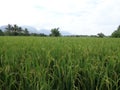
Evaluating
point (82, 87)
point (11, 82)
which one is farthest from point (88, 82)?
point (11, 82)

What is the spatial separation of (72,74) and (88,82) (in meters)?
0.14

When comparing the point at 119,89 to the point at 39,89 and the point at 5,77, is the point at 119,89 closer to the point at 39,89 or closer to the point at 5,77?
the point at 39,89

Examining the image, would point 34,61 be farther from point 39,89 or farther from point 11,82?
point 39,89

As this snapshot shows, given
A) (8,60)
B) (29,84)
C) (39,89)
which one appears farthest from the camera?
(8,60)

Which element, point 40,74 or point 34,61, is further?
point 34,61

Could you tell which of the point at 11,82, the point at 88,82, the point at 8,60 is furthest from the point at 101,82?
the point at 8,60

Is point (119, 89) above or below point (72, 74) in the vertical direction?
below

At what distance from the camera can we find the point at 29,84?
1.72 m

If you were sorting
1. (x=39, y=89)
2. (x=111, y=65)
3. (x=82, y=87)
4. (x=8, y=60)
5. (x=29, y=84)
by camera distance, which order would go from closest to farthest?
1. (x=39, y=89)
2. (x=29, y=84)
3. (x=82, y=87)
4. (x=111, y=65)
5. (x=8, y=60)

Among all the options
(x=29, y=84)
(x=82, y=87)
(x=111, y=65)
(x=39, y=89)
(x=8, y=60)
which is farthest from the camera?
(x=8, y=60)

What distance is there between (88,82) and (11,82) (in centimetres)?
59

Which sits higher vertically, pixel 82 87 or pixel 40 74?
pixel 40 74

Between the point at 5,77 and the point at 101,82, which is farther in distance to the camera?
the point at 5,77

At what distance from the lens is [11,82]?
70.5 inches
